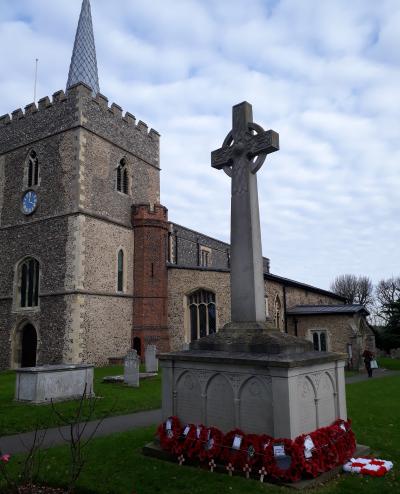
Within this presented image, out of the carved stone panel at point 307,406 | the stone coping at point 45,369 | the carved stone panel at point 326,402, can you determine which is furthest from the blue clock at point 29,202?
the carved stone panel at point 307,406

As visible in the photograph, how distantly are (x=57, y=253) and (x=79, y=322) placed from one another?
371cm

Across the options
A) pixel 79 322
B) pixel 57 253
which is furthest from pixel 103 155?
pixel 79 322

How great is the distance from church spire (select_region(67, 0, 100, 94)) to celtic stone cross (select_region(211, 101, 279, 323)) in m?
25.2

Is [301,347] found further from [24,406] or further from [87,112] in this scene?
[87,112]

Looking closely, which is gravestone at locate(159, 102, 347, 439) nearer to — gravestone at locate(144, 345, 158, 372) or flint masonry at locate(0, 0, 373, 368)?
gravestone at locate(144, 345, 158, 372)

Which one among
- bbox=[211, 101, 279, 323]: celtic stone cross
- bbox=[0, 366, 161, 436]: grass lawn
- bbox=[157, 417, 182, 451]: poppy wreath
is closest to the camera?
bbox=[157, 417, 182, 451]: poppy wreath

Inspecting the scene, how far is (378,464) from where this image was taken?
18.2 ft

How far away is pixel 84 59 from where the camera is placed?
30.2 m

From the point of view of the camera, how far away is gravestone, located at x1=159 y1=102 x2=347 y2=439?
17.8ft

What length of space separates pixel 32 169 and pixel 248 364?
20634 millimetres

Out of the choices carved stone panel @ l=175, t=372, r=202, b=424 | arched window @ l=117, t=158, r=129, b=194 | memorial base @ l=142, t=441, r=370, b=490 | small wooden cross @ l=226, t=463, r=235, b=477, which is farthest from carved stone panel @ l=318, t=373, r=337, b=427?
arched window @ l=117, t=158, r=129, b=194

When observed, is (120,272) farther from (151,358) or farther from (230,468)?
(230,468)

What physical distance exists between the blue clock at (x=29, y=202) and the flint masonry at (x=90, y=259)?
6 centimetres

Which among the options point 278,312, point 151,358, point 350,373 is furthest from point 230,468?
point 278,312
